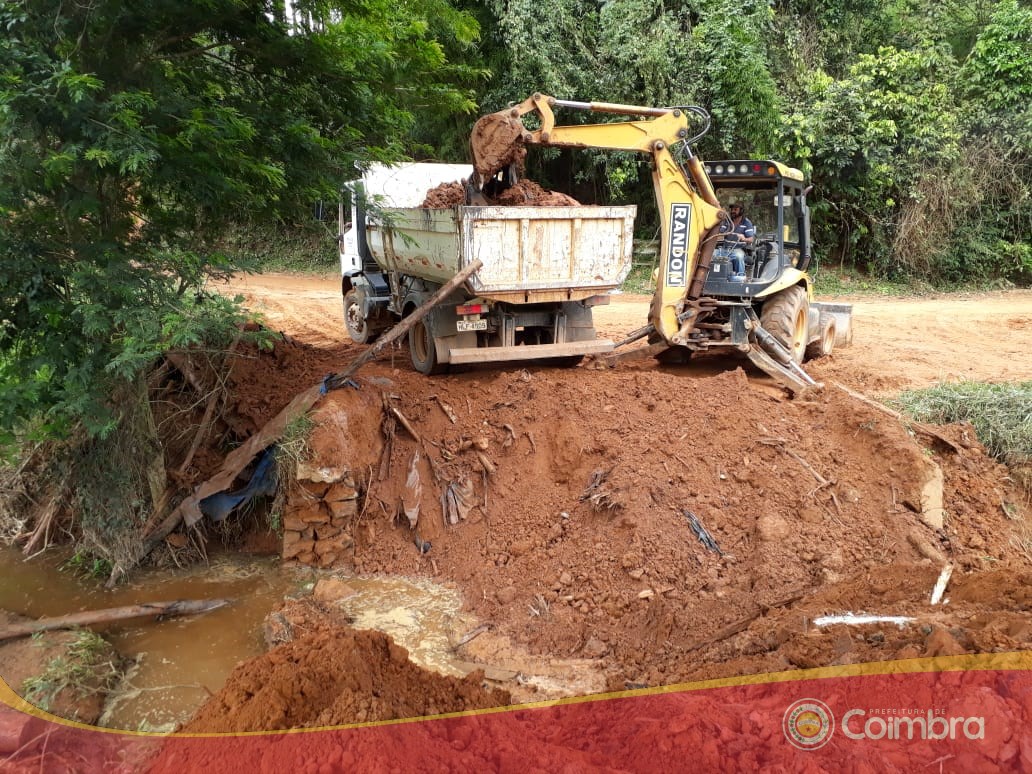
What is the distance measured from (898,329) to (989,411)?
6.34m

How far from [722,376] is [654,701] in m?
4.33

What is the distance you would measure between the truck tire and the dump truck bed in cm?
218

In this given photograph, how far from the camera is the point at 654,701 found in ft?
10.7

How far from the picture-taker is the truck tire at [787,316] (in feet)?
28.0

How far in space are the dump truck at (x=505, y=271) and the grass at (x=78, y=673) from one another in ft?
12.3

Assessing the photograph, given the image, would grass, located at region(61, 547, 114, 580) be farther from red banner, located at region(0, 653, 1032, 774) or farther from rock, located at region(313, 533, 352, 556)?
red banner, located at region(0, 653, 1032, 774)

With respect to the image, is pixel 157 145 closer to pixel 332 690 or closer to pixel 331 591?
pixel 331 591

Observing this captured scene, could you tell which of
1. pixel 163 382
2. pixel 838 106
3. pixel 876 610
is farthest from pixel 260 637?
pixel 838 106

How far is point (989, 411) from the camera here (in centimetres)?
662

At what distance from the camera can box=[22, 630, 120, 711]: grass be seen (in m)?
4.23

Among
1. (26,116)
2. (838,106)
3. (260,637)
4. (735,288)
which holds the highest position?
(838,106)

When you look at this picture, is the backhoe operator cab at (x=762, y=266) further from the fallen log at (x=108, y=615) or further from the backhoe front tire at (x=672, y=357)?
the fallen log at (x=108, y=615)

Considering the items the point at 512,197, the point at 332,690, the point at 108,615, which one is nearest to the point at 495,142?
the point at 512,197

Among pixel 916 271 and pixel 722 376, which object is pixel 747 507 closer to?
pixel 722 376
